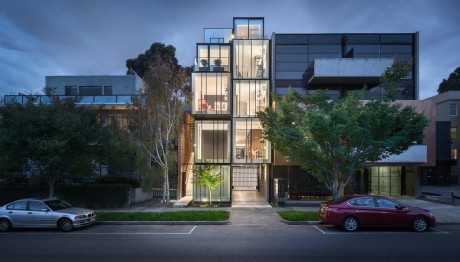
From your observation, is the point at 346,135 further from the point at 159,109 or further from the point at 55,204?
the point at 55,204

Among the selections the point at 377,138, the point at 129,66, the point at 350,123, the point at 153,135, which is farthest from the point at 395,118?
the point at 129,66

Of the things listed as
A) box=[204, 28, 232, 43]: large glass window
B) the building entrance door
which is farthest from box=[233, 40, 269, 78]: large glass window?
the building entrance door

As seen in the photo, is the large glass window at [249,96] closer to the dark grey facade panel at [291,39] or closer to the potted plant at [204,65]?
the potted plant at [204,65]

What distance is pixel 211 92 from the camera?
79.5 ft

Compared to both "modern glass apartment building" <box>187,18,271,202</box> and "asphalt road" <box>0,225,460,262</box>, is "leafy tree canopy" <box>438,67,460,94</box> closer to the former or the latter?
"modern glass apartment building" <box>187,18,271,202</box>

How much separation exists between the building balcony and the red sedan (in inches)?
482

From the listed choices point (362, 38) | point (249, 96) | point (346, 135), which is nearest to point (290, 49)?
point (362, 38)

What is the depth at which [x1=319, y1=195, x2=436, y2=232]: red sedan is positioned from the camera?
14.3 meters

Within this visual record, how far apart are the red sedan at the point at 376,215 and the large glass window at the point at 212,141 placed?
34.5 feet

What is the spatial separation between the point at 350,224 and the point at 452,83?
2491 inches

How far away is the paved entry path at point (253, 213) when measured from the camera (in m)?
16.7

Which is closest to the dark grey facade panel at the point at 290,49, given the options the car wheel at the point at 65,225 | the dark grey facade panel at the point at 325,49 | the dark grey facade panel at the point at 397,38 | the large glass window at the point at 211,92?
the dark grey facade panel at the point at 325,49

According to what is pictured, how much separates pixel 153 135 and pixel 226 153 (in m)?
5.06

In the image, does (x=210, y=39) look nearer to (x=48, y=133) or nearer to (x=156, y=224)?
(x=48, y=133)
